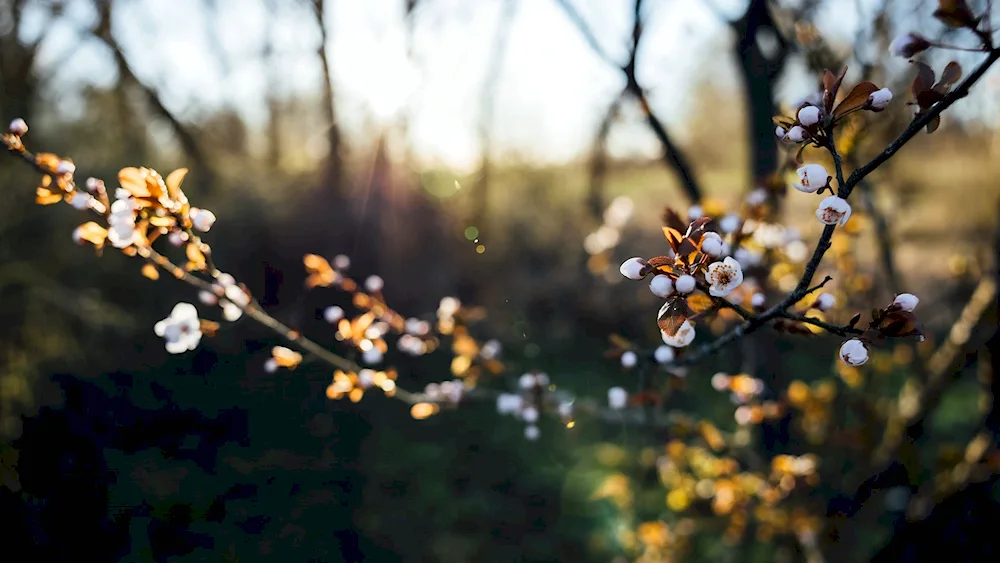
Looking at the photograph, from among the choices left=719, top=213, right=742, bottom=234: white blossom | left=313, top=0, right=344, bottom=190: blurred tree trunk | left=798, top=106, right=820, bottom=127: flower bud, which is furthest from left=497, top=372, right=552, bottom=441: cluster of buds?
left=313, top=0, right=344, bottom=190: blurred tree trunk

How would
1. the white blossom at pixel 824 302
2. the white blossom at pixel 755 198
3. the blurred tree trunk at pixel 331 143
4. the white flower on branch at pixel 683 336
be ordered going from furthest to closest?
the blurred tree trunk at pixel 331 143 < the white blossom at pixel 755 198 < the white blossom at pixel 824 302 < the white flower on branch at pixel 683 336

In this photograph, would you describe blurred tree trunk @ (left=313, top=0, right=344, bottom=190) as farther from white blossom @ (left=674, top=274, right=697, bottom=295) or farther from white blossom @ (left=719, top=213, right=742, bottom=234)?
white blossom @ (left=674, top=274, right=697, bottom=295)

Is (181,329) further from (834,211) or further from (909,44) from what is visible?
(909,44)

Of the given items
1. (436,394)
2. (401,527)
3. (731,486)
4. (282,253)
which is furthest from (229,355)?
(731,486)

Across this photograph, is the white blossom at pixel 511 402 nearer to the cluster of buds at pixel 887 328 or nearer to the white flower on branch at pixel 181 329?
the white flower on branch at pixel 181 329

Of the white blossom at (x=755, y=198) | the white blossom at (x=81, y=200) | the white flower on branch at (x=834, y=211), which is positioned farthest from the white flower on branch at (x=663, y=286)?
the white blossom at (x=81, y=200)

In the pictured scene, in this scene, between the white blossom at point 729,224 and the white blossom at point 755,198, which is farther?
the white blossom at point 755,198
